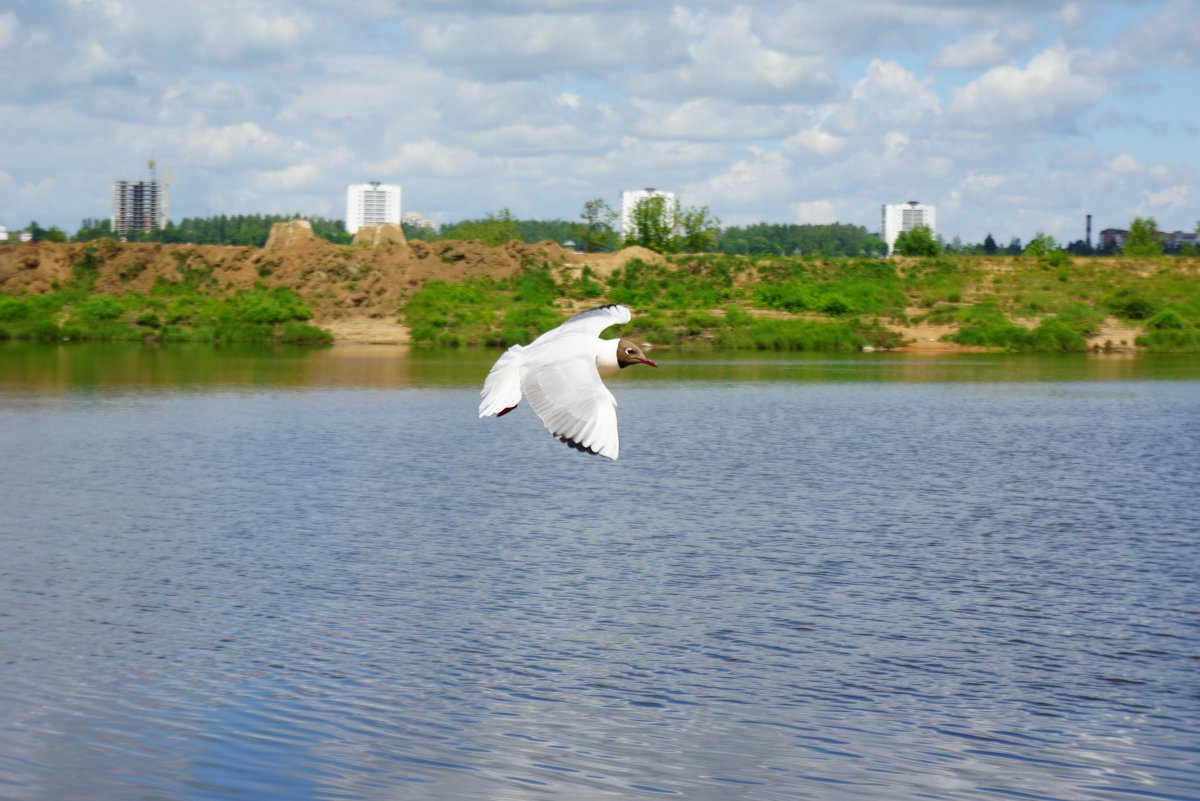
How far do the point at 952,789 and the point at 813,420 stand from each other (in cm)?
3473

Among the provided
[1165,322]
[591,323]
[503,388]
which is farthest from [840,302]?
[503,388]

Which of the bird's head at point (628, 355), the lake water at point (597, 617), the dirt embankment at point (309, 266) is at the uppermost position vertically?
the dirt embankment at point (309, 266)

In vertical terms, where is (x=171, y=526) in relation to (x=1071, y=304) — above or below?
below

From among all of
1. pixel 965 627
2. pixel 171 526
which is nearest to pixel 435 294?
pixel 171 526

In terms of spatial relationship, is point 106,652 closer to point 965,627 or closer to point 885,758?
point 885,758

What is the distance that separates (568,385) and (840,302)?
86925mm

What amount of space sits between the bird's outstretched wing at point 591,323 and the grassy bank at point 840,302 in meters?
73.2

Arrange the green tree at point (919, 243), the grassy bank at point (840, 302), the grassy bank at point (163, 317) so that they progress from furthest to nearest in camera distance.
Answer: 1. the green tree at point (919, 243)
2. the grassy bank at point (163, 317)
3. the grassy bank at point (840, 302)

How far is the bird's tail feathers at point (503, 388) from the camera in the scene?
11.2 m

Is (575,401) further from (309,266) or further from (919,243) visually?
(919,243)

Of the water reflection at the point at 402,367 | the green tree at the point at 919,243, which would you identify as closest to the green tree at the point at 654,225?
the green tree at the point at 919,243

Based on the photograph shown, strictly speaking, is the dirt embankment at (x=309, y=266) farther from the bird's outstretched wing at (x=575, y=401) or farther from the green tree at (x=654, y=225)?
the bird's outstretched wing at (x=575, y=401)

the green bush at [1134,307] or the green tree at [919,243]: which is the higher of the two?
the green tree at [919,243]

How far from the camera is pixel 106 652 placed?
1894cm
